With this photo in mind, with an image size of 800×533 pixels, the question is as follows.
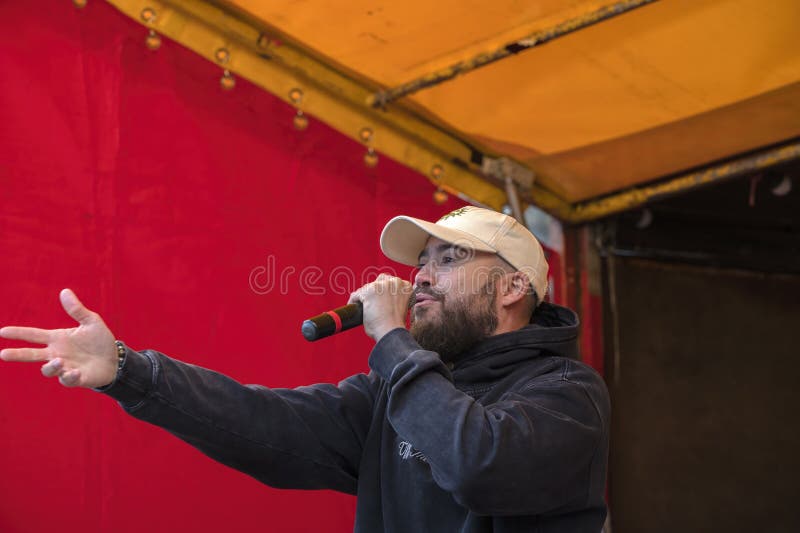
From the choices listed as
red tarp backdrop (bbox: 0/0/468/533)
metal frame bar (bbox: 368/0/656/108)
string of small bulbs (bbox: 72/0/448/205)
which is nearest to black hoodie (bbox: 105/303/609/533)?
red tarp backdrop (bbox: 0/0/468/533)

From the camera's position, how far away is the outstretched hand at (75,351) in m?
1.35

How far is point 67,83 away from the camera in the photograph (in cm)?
224

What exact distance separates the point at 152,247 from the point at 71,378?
38.4 inches

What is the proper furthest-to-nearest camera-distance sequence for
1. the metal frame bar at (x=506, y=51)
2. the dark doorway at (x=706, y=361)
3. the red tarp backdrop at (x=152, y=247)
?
the dark doorway at (x=706, y=361) → the metal frame bar at (x=506, y=51) → the red tarp backdrop at (x=152, y=247)

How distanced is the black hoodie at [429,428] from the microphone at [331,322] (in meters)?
0.10

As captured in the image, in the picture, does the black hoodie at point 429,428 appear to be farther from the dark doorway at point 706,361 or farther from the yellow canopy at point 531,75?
the dark doorway at point 706,361

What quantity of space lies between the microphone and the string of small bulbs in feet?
3.53

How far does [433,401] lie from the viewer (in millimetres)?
1460

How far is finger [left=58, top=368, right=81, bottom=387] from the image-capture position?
1.36 metres

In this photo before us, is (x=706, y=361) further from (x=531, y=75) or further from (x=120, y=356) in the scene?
(x=120, y=356)

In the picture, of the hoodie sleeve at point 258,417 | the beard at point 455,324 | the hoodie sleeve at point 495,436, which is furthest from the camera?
the beard at point 455,324

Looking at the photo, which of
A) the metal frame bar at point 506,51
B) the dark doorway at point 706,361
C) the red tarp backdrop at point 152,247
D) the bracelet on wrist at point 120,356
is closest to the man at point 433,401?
the bracelet on wrist at point 120,356

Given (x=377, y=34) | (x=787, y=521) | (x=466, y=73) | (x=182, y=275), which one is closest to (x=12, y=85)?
(x=182, y=275)

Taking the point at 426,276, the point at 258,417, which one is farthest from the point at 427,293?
the point at 258,417
